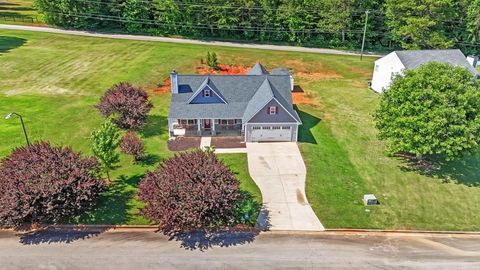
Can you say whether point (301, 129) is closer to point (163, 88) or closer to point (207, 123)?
point (207, 123)

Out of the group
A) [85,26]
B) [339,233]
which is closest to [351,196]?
[339,233]

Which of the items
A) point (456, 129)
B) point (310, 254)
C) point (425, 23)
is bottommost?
point (310, 254)

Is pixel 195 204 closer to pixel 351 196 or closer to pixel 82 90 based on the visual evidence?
pixel 351 196

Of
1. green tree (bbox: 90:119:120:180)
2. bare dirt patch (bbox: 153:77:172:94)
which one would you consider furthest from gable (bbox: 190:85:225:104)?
bare dirt patch (bbox: 153:77:172:94)

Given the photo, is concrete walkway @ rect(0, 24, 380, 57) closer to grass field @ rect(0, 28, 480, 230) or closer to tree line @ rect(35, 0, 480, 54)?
tree line @ rect(35, 0, 480, 54)

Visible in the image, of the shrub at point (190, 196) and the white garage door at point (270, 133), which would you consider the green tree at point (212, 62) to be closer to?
Result: the white garage door at point (270, 133)

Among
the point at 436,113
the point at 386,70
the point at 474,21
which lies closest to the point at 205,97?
the point at 436,113

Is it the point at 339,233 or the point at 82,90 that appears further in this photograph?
the point at 82,90
